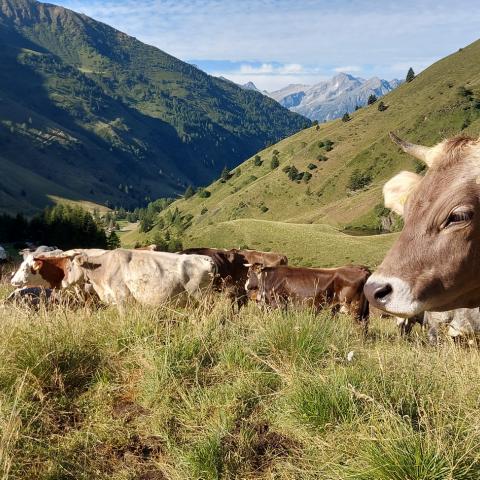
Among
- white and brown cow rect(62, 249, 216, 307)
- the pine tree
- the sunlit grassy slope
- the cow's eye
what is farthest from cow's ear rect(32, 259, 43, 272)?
the pine tree

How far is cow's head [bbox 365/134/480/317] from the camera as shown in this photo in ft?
12.5

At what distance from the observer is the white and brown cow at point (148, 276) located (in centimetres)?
1026

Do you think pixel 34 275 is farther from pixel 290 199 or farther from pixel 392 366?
pixel 290 199

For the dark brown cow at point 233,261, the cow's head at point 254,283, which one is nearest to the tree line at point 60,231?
the dark brown cow at point 233,261

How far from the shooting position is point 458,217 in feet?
12.6

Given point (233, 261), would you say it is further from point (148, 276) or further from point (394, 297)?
point (394, 297)

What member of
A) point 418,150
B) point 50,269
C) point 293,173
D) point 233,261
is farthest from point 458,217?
point 293,173

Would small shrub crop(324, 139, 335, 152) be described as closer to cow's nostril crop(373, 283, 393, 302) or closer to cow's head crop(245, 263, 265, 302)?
cow's head crop(245, 263, 265, 302)

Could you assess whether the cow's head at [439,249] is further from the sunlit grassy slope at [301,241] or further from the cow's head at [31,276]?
the sunlit grassy slope at [301,241]

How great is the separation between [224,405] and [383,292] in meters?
1.95

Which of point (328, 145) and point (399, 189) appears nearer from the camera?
point (399, 189)

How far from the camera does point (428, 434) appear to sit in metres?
3.42

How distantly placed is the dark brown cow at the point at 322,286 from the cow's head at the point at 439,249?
987 centimetres

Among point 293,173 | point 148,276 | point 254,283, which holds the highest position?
point 293,173
